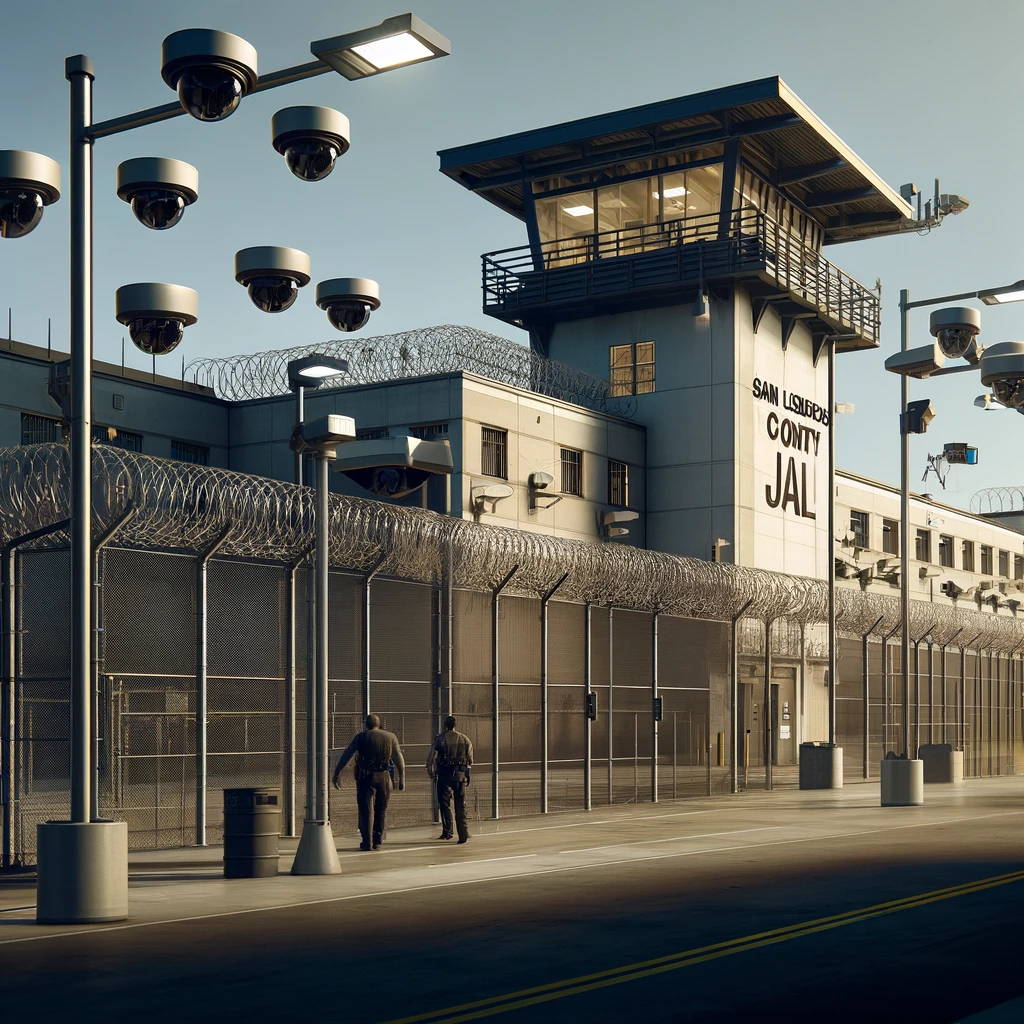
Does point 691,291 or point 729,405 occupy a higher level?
point 691,291

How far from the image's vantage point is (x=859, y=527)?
54.8 m

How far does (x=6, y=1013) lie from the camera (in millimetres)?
8875

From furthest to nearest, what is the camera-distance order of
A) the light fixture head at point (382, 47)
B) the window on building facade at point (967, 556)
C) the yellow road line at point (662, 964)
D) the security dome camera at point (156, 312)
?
1. the window on building facade at point (967, 556)
2. the security dome camera at point (156, 312)
3. the light fixture head at point (382, 47)
4. the yellow road line at point (662, 964)

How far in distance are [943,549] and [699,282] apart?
26.4m

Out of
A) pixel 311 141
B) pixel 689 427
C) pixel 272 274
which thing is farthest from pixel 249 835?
pixel 689 427

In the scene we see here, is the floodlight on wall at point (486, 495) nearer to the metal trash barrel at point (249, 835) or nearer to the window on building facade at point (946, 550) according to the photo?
the metal trash barrel at point (249, 835)

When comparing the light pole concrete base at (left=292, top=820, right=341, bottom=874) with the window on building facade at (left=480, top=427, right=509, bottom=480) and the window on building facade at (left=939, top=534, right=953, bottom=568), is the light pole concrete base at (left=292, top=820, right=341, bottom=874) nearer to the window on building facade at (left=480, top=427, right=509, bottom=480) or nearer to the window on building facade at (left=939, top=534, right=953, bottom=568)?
the window on building facade at (left=480, top=427, right=509, bottom=480)

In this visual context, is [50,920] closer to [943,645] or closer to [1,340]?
[1,340]

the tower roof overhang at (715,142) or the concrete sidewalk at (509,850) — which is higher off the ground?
the tower roof overhang at (715,142)

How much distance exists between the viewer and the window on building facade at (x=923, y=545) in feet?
202

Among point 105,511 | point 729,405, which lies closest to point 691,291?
point 729,405

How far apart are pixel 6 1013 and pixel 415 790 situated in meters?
19.7

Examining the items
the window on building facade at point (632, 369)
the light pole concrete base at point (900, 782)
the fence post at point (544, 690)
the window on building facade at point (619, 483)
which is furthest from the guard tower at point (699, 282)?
the fence post at point (544, 690)

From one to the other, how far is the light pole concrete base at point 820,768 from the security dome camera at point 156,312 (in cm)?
1977
